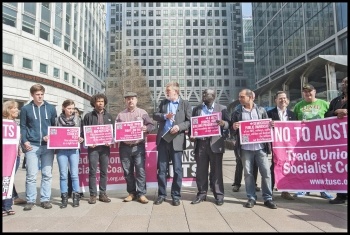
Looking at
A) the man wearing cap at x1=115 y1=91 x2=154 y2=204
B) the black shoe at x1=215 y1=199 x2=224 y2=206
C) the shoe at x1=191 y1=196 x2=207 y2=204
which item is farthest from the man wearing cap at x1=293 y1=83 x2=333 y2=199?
the man wearing cap at x1=115 y1=91 x2=154 y2=204

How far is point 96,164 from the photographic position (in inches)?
227

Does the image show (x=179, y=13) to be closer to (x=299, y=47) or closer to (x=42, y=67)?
(x=299, y=47)

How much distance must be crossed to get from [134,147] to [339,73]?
2238cm

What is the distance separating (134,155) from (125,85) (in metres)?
41.7

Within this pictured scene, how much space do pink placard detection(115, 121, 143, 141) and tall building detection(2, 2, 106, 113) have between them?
2841cm

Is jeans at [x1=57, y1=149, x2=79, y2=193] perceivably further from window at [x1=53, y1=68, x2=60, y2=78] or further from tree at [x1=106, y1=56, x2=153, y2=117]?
tree at [x1=106, y1=56, x2=153, y2=117]

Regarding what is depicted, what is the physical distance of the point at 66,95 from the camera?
39.0m

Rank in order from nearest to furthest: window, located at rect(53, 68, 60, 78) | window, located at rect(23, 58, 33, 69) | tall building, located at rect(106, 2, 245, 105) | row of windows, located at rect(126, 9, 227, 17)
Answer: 1. window, located at rect(23, 58, 33, 69)
2. window, located at rect(53, 68, 60, 78)
3. tall building, located at rect(106, 2, 245, 105)
4. row of windows, located at rect(126, 9, 227, 17)

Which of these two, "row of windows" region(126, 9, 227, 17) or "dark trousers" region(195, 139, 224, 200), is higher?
"row of windows" region(126, 9, 227, 17)

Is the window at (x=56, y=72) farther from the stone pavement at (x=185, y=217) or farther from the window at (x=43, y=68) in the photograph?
the stone pavement at (x=185, y=217)

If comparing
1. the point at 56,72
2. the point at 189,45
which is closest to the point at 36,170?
the point at 56,72

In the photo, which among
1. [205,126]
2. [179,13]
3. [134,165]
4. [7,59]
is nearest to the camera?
[205,126]

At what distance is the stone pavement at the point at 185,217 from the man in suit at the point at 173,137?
39 centimetres

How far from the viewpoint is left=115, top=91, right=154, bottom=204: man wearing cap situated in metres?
5.71
